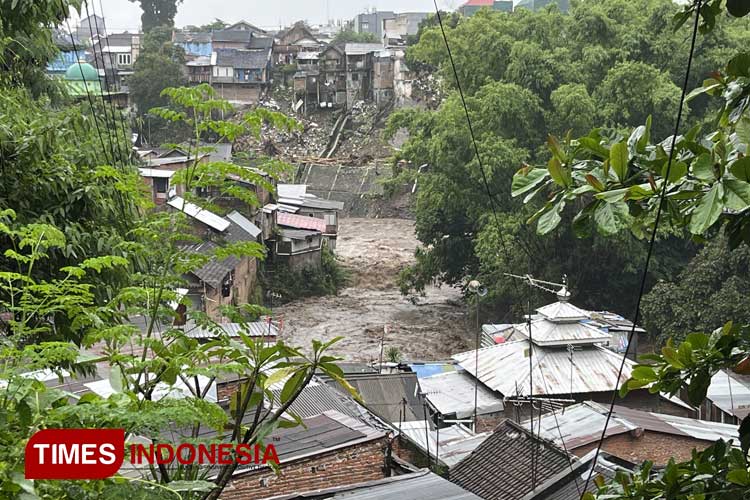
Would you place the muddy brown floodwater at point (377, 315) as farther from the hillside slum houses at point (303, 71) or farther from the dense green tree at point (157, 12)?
the dense green tree at point (157, 12)

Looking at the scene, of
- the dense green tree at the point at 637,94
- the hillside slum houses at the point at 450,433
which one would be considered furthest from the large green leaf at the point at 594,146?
the dense green tree at the point at 637,94

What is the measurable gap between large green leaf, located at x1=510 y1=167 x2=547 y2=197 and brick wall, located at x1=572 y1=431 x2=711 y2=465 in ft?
25.4

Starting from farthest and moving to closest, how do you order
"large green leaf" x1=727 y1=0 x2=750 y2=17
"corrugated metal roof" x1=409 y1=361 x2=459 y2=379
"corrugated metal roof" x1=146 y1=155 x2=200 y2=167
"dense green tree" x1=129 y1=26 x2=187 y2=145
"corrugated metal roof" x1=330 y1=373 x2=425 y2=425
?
"dense green tree" x1=129 y1=26 x2=187 y2=145, "corrugated metal roof" x1=146 y1=155 x2=200 y2=167, "corrugated metal roof" x1=409 y1=361 x2=459 y2=379, "corrugated metal roof" x1=330 y1=373 x2=425 y2=425, "large green leaf" x1=727 y1=0 x2=750 y2=17

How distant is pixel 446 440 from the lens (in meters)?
11.1

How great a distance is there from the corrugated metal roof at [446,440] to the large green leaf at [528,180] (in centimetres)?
746

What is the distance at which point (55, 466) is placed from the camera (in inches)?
106

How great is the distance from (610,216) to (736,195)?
11.2 inches

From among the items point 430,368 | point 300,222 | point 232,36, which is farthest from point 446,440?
point 232,36

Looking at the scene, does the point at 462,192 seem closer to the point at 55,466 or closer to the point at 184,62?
the point at 55,466

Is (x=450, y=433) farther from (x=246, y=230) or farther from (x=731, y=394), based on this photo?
(x=246, y=230)

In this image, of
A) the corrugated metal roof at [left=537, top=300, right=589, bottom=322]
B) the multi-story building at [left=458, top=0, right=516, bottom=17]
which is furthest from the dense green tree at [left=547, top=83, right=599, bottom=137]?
the multi-story building at [left=458, top=0, right=516, bottom=17]

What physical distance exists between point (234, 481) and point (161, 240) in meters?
2.40

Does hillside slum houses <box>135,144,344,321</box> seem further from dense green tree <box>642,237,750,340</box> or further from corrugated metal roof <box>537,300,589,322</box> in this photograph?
dense green tree <box>642,237,750,340</box>

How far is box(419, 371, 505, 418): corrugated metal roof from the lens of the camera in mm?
12961
